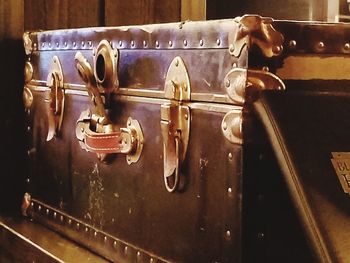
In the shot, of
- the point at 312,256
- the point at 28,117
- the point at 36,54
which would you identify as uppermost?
the point at 36,54

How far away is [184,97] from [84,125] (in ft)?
1.20

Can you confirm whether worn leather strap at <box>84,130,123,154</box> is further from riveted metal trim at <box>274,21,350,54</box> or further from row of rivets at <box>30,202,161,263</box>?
riveted metal trim at <box>274,21,350,54</box>

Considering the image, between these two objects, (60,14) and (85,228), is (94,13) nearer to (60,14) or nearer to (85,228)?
(60,14)

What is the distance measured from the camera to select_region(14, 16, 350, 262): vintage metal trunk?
1044 millimetres

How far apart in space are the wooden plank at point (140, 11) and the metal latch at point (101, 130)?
54 cm

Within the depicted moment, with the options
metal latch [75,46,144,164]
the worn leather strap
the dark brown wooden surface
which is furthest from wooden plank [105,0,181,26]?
the worn leather strap

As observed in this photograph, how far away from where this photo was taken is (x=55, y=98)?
64.2 inches

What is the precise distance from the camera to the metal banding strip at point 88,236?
1362 millimetres

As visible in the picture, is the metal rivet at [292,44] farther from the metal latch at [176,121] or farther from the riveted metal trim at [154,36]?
the metal latch at [176,121]

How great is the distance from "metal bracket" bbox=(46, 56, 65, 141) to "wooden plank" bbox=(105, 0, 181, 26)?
38 centimetres

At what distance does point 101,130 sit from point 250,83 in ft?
1.53

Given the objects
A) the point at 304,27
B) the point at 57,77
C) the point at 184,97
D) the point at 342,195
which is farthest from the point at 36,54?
the point at 342,195

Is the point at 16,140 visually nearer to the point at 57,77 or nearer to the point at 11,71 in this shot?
the point at 11,71

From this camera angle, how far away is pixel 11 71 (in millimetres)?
1909
